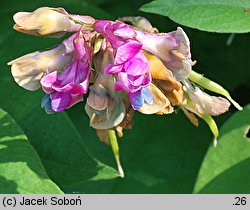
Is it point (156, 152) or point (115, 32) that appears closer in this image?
point (115, 32)

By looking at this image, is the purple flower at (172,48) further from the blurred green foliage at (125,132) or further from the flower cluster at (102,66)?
the blurred green foliage at (125,132)

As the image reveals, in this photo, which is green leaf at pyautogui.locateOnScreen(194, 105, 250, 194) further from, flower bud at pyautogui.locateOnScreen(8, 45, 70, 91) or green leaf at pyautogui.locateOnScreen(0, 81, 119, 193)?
flower bud at pyautogui.locateOnScreen(8, 45, 70, 91)

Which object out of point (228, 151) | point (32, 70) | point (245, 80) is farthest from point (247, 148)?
point (32, 70)

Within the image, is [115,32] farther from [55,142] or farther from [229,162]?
[229,162]

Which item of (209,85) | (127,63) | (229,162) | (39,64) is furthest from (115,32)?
(229,162)

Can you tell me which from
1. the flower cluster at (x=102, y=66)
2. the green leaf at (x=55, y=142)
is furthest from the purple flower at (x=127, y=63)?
the green leaf at (x=55, y=142)

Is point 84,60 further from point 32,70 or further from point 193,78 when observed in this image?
point 193,78

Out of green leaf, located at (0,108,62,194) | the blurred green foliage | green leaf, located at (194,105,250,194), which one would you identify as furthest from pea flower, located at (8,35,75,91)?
green leaf, located at (194,105,250,194)
